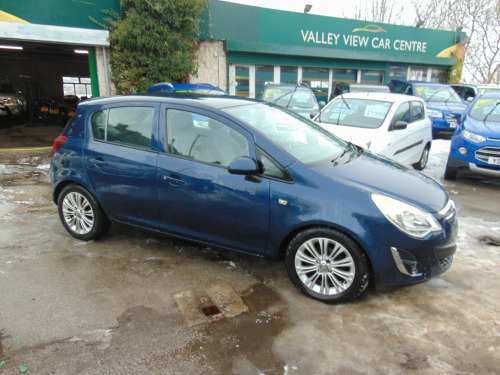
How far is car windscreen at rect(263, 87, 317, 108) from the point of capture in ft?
33.8

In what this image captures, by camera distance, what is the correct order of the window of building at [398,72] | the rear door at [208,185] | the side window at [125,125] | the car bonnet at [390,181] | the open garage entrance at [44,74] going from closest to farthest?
the car bonnet at [390,181] → the rear door at [208,185] → the side window at [125,125] → the window of building at [398,72] → the open garage entrance at [44,74]

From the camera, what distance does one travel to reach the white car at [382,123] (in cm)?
631

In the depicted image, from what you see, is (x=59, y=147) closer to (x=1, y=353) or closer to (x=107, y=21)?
(x=1, y=353)

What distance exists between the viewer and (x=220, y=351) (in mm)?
2615

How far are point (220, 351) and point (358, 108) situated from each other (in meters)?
5.56

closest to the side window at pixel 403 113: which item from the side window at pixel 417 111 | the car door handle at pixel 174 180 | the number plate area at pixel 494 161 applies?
the side window at pixel 417 111

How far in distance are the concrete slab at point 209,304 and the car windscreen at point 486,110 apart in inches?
253

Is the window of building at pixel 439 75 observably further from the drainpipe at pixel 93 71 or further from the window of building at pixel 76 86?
the window of building at pixel 76 86

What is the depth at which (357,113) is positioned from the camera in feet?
22.7

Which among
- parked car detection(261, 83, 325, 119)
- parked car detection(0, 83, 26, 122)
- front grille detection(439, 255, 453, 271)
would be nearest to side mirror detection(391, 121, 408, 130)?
parked car detection(261, 83, 325, 119)

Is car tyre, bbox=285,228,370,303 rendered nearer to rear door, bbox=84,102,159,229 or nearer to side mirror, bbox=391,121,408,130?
rear door, bbox=84,102,159,229

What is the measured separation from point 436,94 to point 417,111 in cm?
623

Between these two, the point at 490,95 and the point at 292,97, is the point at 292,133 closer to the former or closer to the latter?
the point at 490,95

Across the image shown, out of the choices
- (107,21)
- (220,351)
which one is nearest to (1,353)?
(220,351)
